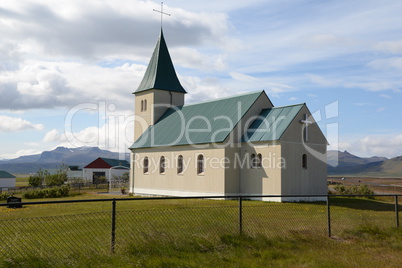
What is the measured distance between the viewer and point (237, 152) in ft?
102

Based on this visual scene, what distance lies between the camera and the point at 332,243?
12.0m

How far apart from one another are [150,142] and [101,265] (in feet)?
99.4

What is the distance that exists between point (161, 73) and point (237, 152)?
15536 millimetres

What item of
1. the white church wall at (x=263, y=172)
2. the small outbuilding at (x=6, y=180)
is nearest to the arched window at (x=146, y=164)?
the white church wall at (x=263, y=172)

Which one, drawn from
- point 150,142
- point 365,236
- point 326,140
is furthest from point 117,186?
point 365,236

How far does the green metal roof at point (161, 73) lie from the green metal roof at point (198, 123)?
2.89 meters

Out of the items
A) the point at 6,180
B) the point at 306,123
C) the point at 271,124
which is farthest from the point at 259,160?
the point at 6,180

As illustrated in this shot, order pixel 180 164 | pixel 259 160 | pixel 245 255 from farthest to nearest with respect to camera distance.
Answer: pixel 180 164, pixel 259 160, pixel 245 255

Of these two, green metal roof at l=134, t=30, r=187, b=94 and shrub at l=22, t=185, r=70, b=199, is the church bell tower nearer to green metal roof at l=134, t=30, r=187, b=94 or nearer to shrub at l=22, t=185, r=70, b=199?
green metal roof at l=134, t=30, r=187, b=94

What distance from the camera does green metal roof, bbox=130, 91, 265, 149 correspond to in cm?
3192

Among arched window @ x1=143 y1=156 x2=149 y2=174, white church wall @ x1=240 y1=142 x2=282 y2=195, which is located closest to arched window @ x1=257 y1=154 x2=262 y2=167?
white church wall @ x1=240 y1=142 x2=282 y2=195

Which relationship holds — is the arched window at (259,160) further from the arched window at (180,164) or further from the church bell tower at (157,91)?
the church bell tower at (157,91)

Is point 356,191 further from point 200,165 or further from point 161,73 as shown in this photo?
Answer: point 161,73

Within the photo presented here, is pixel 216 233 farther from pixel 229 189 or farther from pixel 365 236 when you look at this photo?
pixel 229 189
